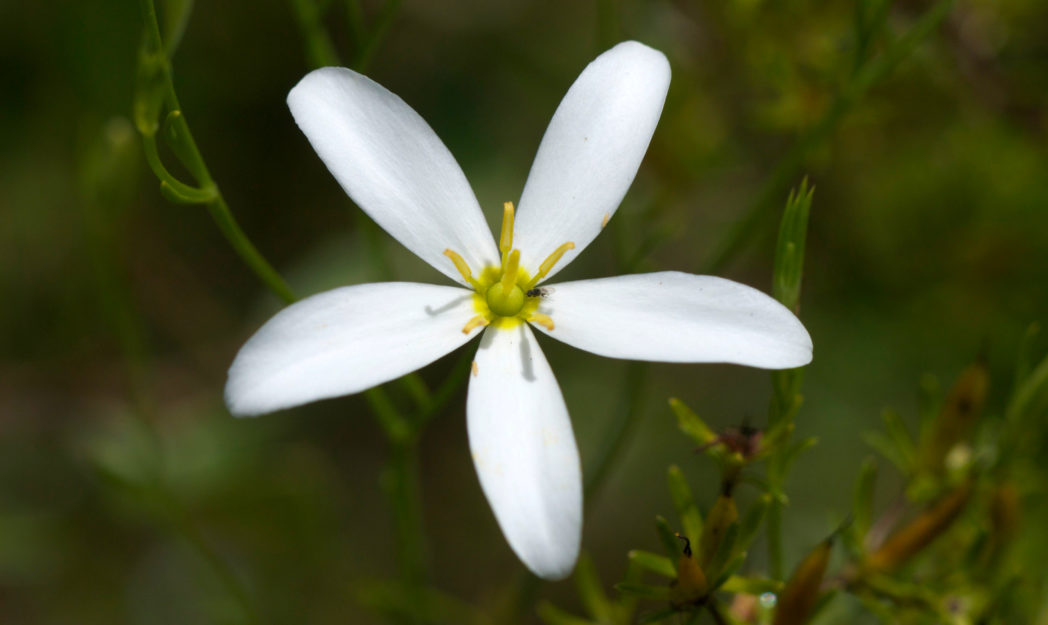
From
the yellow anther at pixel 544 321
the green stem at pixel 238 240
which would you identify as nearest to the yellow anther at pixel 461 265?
the yellow anther at pixel 544 321

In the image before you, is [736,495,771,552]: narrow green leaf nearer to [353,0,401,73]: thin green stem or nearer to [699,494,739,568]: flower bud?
[699,494,739,568]: flower bud

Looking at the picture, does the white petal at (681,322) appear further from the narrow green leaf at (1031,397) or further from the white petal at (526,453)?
the narrow green leaf at (1031,397)

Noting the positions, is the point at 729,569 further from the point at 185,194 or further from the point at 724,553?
the point at 185,194

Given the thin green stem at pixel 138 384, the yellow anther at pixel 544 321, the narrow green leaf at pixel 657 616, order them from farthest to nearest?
the thin green stem at pixel 138 384, the yellow anther at pixel 544 321, the narrow green leaf at pixel 657 616

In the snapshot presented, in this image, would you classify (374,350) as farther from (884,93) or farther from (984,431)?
(884,93)

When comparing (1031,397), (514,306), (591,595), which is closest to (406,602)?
(591,595)

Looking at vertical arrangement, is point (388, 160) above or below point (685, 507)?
above

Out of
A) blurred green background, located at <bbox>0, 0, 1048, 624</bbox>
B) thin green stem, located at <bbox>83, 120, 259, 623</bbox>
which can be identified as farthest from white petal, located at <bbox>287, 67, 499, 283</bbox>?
blurred green background, located at <bbox>0, 0, 1048, 624</bbox>
